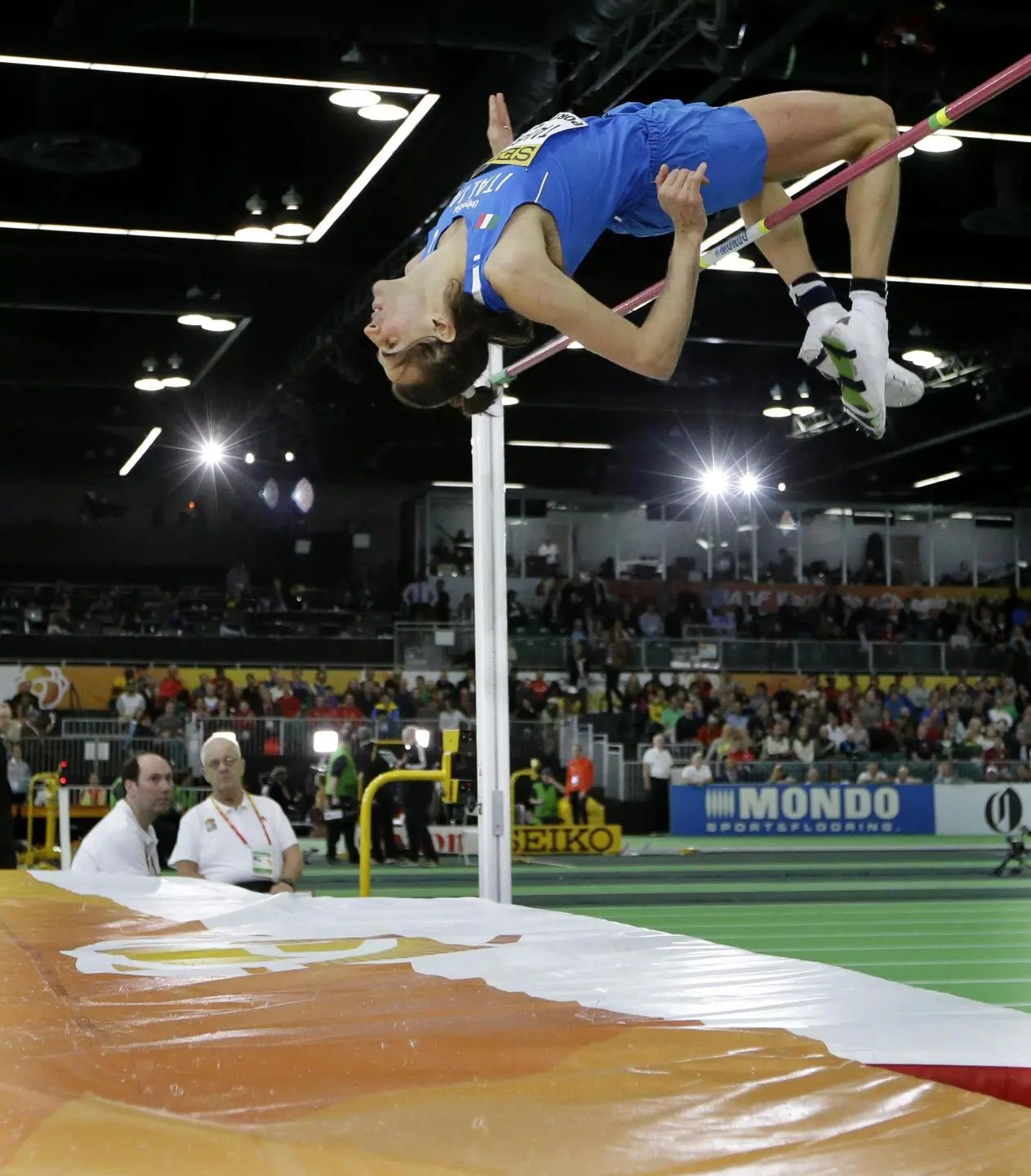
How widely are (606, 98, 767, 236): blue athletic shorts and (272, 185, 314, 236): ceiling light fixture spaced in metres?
9.04

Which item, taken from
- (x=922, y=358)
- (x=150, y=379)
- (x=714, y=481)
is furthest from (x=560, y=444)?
(x=922, y=358)

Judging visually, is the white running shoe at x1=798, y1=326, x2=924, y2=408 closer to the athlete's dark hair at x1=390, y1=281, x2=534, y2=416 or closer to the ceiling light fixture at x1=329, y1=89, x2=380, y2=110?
the athlete's dark hair at x1=390, y1=281, x2=534, y2=416

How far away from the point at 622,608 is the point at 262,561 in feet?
22.8

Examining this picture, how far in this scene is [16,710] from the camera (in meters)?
18.3

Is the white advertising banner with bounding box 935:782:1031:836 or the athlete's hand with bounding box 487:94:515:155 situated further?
the white advertising banner with bounding box 935:782:1031:836

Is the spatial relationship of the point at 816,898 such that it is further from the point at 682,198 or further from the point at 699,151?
the point at 682,198

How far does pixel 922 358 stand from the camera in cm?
1772

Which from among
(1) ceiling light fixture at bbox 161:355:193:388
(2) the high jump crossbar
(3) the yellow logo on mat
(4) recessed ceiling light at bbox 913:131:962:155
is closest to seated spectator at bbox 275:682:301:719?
(1) ceiling light fixture at bbox 161:355:193:388

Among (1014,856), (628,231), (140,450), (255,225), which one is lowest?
(1014,856)

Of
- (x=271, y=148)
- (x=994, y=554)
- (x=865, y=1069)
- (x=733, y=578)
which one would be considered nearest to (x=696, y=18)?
(x=271, y=148)

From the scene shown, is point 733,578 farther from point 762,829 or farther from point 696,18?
point 696,18

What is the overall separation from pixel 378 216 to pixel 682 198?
11.3 m

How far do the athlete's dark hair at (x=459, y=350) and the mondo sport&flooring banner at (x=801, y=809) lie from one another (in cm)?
1691

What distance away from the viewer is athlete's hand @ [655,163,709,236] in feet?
12.0
